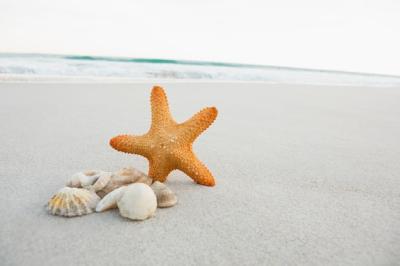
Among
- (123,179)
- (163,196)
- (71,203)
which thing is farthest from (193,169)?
(71,203)

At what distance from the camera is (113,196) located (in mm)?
1722

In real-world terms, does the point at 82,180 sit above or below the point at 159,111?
below

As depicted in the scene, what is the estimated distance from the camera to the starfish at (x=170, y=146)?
2055mm

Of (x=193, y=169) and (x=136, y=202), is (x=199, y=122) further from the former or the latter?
(x=136, y=202)

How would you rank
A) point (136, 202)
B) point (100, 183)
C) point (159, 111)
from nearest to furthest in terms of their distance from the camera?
point (136, 202) → point (100, 183) → point (159, 111)

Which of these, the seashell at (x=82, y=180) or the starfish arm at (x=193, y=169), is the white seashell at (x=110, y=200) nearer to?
the seashell at (x=82, y=180)

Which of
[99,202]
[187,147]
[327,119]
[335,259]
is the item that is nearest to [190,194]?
[187,147]

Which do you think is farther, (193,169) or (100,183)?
(193,169)

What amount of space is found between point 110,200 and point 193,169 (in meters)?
0.50

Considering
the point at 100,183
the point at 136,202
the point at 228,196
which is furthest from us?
the point at 228,196

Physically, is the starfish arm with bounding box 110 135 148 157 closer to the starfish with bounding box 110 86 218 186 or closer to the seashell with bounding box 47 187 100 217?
the starfish with bounding box 110 86 218 186

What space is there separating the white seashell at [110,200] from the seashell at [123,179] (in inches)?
3.3

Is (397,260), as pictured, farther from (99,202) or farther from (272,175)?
(99,202)

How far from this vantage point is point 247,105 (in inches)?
217
